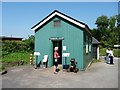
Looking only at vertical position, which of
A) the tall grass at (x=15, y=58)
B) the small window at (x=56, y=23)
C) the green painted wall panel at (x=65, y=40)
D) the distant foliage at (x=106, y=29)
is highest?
the distant foliage at (x=106, y=29)

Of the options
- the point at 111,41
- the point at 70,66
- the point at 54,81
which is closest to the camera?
the point at 54,81

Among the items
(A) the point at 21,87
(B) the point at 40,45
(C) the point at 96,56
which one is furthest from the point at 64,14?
(C) the point at 96,56

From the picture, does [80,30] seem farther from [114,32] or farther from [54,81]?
[114,32]

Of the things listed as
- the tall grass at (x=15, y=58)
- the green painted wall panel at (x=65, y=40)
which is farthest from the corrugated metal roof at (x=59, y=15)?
the tall grass at (x=15, y=58)

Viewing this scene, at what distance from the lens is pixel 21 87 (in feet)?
32.7

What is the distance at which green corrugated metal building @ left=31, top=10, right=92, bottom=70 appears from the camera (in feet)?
51.0

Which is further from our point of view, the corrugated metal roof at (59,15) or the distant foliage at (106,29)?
the distant foliage at (106,29)

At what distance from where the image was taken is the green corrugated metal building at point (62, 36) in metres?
15.5

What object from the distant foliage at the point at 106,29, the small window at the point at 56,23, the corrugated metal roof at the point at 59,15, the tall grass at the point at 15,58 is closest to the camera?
the corrugated metal roof at the point at 59,15

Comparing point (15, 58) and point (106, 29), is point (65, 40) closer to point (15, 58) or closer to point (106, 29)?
point (15, 58)

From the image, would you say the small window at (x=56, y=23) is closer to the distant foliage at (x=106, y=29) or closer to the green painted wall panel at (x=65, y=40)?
the green painted wall panel at (x=65, y=40)

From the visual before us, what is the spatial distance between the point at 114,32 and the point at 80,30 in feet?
204

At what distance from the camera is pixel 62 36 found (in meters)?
16.1

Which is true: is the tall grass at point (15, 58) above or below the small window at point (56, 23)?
below
